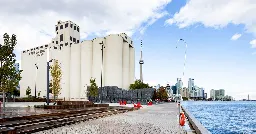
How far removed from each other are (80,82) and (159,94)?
48901 millimetres

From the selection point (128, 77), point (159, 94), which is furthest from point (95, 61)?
point (159, 94)

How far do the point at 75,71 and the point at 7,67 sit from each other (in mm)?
104704

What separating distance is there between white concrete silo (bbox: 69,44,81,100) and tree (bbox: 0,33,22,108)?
102 meters

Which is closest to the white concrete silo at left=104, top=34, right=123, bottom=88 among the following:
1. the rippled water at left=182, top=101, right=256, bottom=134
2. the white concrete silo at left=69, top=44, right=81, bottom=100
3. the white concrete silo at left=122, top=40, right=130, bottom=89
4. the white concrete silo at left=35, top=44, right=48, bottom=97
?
the white concrete silo at left=122, top=40, right=130, bottom=89

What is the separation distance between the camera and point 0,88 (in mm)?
24500

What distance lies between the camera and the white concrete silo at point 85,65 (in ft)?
409

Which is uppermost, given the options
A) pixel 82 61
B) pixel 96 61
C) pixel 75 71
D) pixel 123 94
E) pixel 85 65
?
pixel 82 61

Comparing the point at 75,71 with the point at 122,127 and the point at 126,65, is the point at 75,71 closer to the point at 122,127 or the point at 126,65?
the point at 126,65

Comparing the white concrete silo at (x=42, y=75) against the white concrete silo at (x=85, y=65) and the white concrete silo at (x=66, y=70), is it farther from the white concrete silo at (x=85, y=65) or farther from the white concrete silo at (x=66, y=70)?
the white concrete silo at (x=85, y=65)

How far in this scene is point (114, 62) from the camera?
120m

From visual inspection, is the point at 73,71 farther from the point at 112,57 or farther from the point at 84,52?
the point at 112,57

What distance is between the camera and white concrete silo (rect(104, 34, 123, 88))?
120m

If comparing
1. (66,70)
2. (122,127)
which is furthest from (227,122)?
(66,70)

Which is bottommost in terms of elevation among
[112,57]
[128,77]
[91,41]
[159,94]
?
[159,94]
